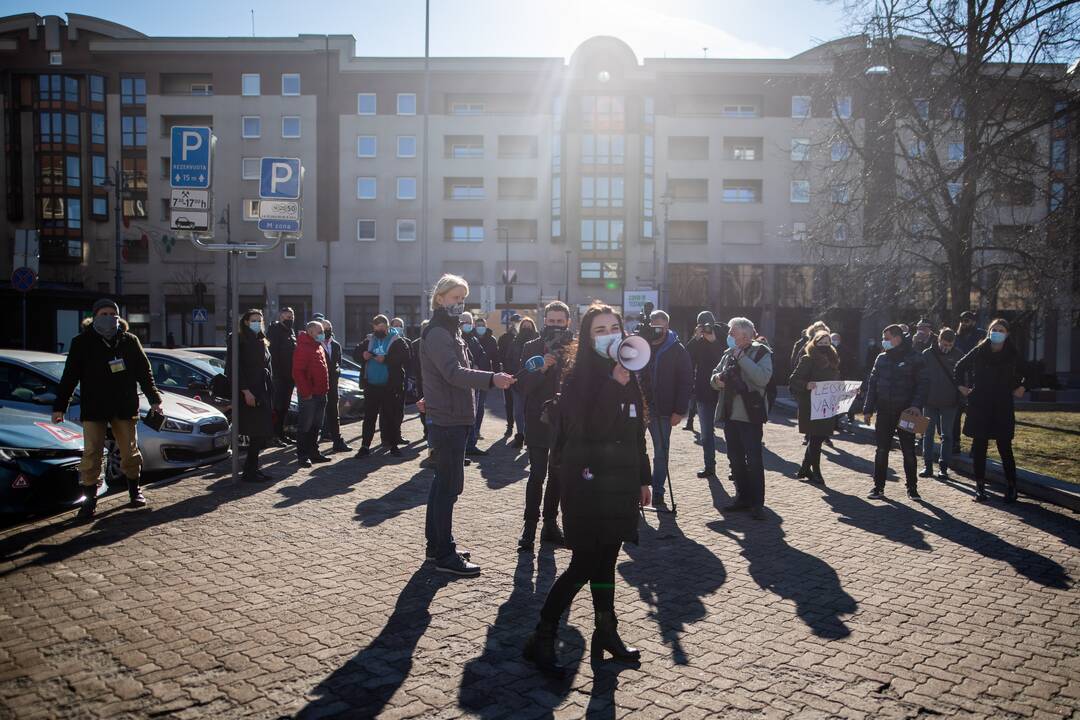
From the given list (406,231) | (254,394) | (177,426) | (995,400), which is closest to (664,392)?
(995,400)

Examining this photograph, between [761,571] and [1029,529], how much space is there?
3.35 metres

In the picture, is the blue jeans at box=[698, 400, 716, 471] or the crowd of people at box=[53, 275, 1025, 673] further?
the blue jeans at box=[698, 400, 716, 471]

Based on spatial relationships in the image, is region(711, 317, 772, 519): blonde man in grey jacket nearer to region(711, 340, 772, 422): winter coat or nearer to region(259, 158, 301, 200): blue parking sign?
region(711, 340, 772, 422): winter coat

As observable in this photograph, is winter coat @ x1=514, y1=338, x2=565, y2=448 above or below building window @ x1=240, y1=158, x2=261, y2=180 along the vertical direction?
below

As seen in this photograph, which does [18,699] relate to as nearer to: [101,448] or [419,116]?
[101,448]

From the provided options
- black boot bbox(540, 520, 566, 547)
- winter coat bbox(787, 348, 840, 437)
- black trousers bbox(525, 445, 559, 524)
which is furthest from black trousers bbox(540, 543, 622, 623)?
winter coat bbox(787, 348, 840, 437)

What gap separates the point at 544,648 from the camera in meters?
3.90

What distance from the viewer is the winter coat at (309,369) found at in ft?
33.0

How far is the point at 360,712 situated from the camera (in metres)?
3.43

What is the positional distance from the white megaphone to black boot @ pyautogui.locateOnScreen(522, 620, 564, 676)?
57.3 inches

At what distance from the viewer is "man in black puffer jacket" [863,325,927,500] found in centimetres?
864

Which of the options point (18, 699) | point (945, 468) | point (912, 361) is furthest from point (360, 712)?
point (945, 468)

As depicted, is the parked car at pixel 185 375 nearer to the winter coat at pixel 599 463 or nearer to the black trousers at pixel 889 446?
the winter coat at pixel 599 463

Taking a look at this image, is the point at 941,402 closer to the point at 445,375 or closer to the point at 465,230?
the point at 445,375
